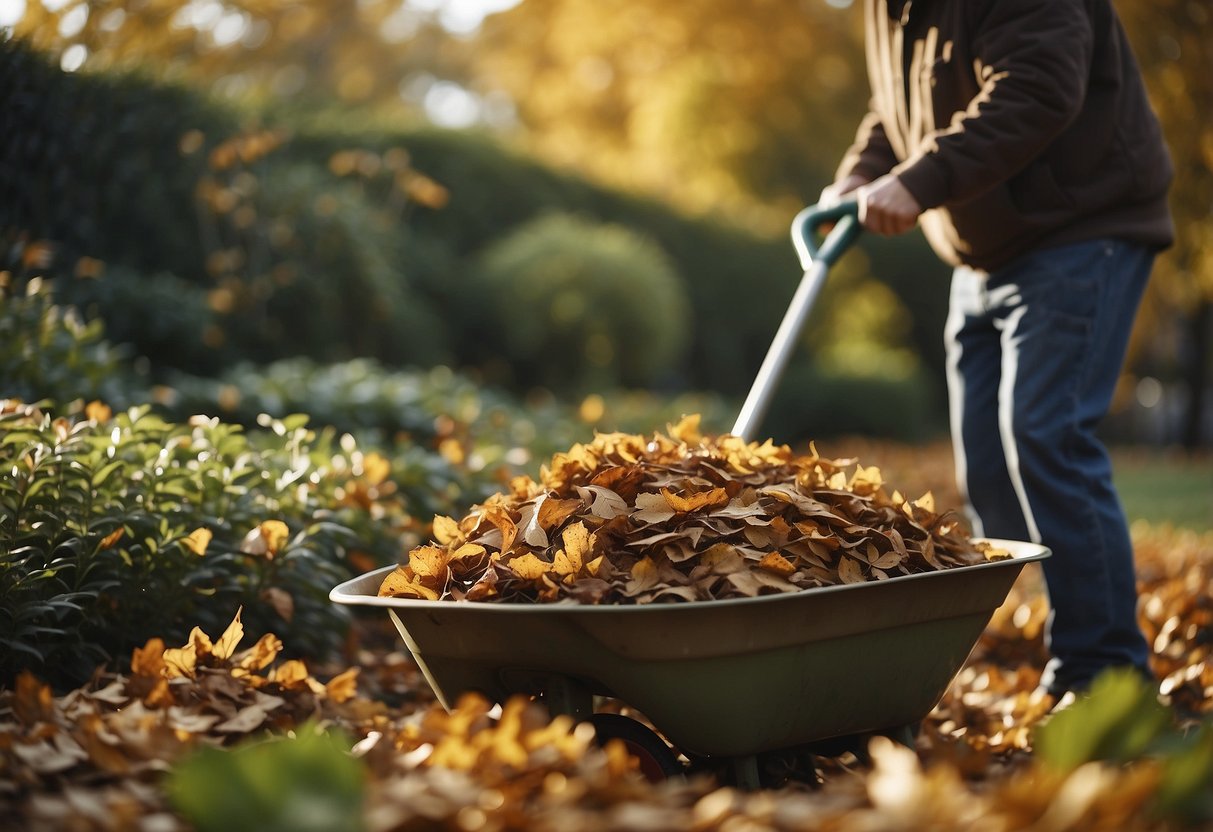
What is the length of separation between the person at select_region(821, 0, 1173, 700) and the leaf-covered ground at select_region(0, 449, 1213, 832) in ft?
1.03

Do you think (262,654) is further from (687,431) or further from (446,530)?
(687,431)

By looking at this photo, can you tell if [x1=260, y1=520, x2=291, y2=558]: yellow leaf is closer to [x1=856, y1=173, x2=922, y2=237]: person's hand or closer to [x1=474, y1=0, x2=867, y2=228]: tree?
[x1=856, y1=173, x2=922, y2=237]: person's hand

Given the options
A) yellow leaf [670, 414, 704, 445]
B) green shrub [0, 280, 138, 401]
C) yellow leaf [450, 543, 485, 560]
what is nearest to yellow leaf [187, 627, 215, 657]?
yellow leaf [450, 543, 485, 560]

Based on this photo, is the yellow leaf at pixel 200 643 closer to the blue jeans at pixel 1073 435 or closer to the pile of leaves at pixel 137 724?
the pile of leaves at pixel 137 724

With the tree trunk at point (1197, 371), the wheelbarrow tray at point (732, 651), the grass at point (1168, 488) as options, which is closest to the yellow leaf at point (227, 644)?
the wheelbarrow tray at point (732, 651)

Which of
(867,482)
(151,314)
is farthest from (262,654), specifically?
(151,314)

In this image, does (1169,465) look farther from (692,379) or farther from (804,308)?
(804,308)

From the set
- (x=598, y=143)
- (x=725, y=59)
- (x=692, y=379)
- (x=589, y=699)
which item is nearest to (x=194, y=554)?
(x=589, y=699)

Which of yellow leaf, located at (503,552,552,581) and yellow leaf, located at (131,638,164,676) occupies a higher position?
yellow leaf, located at (503,552,552,581)

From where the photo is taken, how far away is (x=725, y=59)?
15047mm

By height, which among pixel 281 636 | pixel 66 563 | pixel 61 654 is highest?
pixel 66 563

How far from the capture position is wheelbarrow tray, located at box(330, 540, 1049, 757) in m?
1.63

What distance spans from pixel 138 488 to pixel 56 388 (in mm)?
925

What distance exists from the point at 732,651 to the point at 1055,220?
1349mm
